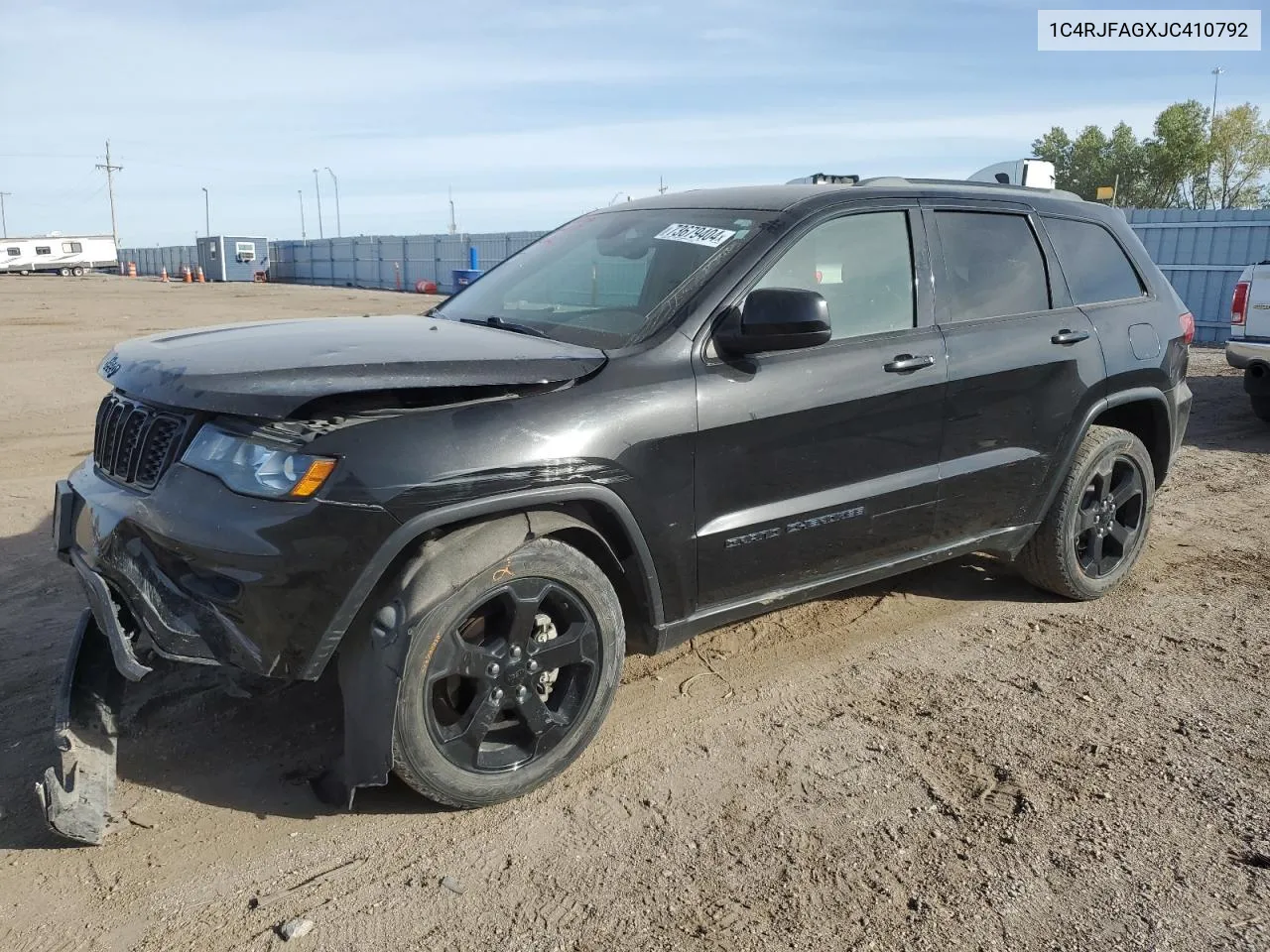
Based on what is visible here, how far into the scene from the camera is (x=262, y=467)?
8.83 ft

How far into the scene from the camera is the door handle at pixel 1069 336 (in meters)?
4.35

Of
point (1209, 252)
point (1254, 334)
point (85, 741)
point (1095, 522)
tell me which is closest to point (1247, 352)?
point (1254, 334)

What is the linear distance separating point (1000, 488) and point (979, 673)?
79 centimetres

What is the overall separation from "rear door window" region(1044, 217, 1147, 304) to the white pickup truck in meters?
5.18

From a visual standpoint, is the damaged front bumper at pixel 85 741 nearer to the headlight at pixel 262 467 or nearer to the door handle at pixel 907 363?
the headlight at pixel 262 467

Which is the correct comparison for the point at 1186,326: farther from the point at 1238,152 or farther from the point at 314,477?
the point at 1238,152

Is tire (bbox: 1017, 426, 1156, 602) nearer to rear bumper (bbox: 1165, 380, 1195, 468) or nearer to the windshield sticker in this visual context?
rear bumper (bbox: 1165, 380, 1195, 468)

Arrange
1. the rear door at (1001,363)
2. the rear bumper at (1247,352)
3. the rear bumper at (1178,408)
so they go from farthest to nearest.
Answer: the rear bumper at (1247,352) < the rear bumper at (1178,408) < the rear door at (1001,363)

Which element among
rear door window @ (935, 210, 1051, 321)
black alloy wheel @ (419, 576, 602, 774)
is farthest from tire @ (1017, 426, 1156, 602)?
black alloy wheel @ (419, 576, 602, 774)

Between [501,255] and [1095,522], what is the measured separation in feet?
113

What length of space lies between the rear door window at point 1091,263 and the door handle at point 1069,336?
0.20m

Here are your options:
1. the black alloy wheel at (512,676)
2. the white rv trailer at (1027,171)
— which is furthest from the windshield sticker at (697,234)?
the white rv trailer at (1027,171)

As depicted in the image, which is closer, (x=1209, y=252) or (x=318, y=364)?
(x=318, y=364)

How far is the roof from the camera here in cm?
383
